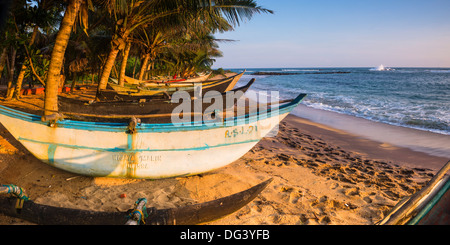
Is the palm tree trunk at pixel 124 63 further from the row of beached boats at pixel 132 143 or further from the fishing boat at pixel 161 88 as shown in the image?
the row of beached boats at pixel 132 143

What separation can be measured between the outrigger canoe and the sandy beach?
25cm

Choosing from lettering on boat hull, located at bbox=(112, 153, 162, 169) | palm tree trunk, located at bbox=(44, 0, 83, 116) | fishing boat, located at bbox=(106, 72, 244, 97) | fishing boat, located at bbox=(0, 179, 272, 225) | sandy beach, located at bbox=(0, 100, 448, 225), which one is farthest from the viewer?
fishing boat, located at bbox=(106, 72, 244, 97)

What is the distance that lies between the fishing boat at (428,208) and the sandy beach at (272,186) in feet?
5.22

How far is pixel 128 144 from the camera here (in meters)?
4.48

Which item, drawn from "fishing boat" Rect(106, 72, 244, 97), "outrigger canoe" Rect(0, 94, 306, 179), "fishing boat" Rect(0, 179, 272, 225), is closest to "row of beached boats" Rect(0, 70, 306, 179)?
"outrigger canoe" Rect(0, 94, 306, 179)

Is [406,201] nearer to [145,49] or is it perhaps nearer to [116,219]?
[116,219]

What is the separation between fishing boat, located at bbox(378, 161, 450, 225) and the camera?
2.05 meters

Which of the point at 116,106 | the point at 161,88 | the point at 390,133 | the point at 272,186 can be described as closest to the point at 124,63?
the point at 161,88

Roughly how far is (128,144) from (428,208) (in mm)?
3966

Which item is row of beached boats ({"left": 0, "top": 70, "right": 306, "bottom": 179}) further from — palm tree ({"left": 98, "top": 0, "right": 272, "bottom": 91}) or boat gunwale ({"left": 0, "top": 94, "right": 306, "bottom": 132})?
palm tree ({"left": 98, "top": 0, "right": 272, "bottom": 91})

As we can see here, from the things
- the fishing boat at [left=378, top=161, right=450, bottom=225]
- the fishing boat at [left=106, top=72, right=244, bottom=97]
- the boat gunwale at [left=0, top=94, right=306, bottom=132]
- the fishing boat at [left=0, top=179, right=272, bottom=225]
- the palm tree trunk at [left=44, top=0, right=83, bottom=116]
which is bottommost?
the fishing boat at [left=0, top=179, right=272, bottom=225]

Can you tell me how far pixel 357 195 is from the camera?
4.63 meters

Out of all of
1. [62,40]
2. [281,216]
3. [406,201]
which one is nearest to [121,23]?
[62,40]
